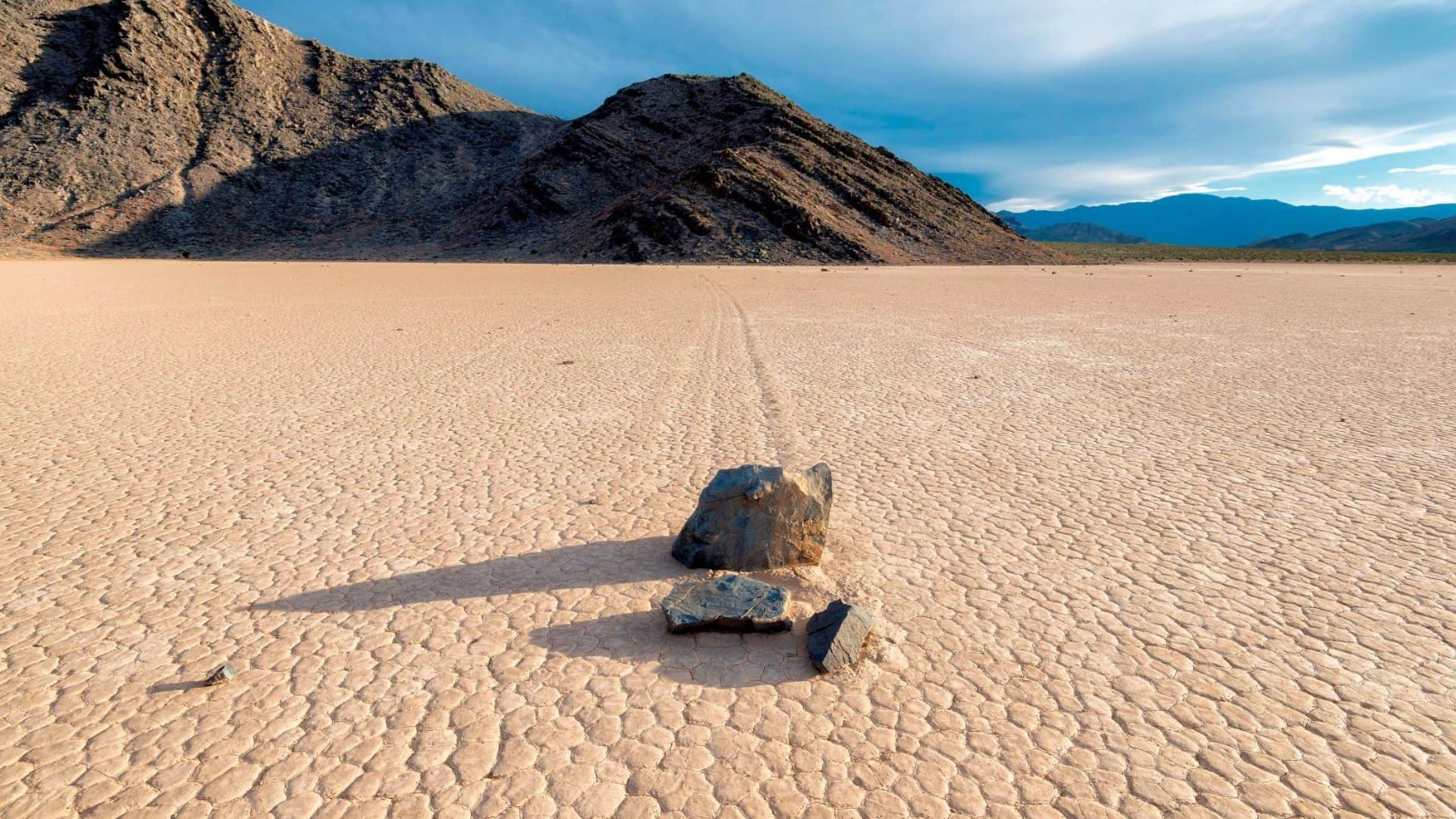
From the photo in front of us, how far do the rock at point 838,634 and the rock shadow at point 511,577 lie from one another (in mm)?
979

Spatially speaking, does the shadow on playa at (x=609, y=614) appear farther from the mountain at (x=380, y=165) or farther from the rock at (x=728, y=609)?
the mountain at (x=380, y=165)

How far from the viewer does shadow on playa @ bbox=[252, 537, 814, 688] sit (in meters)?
3.14

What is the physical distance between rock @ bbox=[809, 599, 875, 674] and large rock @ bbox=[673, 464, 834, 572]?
0.72 m

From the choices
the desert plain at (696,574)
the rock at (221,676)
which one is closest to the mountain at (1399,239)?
the desert plain at (696,574)

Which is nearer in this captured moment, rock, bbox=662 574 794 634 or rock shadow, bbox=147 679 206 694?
rock shadow, bbox=147 679 206 694

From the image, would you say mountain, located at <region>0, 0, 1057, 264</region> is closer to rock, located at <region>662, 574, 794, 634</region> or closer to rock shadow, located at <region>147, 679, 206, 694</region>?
rock, located at <region>662, 574, 794, 634</region>

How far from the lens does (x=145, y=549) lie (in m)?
4.19

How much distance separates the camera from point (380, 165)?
64562 millimetres

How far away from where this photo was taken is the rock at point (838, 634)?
3078 mm

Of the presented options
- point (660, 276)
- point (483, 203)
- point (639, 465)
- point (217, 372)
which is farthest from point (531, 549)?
point (483, 203)

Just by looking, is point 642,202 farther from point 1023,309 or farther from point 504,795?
point 504,795

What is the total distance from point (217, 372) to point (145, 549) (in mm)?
5891

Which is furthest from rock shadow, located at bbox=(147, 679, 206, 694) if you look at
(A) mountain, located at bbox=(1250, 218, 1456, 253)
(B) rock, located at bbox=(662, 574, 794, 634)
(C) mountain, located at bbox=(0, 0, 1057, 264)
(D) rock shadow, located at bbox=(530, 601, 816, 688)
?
(A) mountain, located at bbox=(1250, 218, 1456, 253)

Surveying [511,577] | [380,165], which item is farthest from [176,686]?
[380,165]
